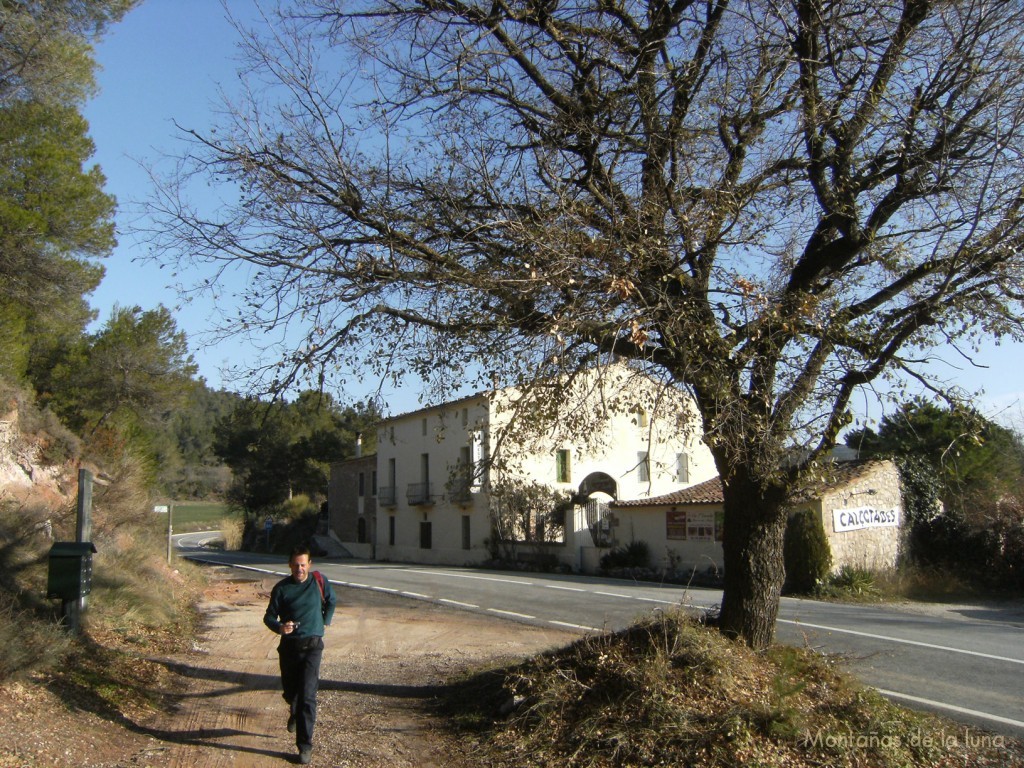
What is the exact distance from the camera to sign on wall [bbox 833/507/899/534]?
22.4m

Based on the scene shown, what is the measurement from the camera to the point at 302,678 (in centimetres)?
590

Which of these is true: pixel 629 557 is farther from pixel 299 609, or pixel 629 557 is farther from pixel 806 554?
pixel 299 609

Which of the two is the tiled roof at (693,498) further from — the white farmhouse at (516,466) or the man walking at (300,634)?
the man walking at (300,634)

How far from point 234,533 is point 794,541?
4437 cm

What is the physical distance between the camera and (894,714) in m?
5.71

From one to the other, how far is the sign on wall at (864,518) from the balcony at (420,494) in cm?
2432

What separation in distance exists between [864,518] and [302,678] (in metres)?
20.5

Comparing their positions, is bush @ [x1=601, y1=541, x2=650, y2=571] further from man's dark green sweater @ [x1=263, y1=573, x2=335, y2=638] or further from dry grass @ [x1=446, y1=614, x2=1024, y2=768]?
man's dark green sweater @ [x1=263, y1=573, x2=335, y2=638]

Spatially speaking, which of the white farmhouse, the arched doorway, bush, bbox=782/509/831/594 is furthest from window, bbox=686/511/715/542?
bush, bbox=782/509/831/594

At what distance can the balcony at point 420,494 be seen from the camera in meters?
43.4

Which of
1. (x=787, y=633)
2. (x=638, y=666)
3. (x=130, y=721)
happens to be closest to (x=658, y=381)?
(x=638, y=666)

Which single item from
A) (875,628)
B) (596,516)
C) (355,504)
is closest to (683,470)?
(596,516)

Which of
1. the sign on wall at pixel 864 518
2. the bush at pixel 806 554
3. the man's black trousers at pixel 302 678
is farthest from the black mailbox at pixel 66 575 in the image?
the sign on wall at pixel 864 518

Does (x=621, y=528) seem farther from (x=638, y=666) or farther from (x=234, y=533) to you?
(x=234, y=533)
